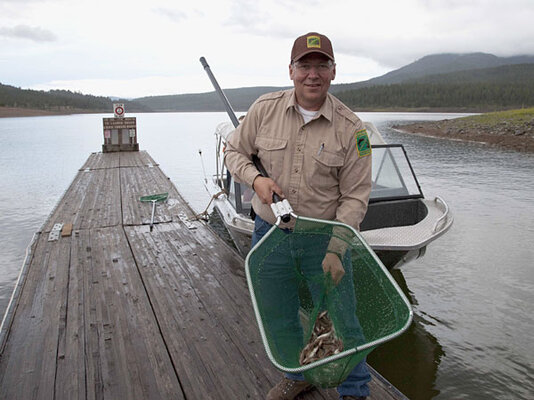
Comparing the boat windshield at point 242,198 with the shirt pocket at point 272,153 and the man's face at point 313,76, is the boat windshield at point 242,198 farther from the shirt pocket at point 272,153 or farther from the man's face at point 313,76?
the man's face at point 313,76

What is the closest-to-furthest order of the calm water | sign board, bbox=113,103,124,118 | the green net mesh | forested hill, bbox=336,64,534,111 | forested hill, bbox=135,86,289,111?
the green net mesh, the calm water, sign board, bbox=113,103,124,118, forested hill, bbox=336,64,534,111, forested hill, bbox=135,86,289,111

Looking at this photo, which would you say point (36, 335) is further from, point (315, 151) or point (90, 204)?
point (90, 204)

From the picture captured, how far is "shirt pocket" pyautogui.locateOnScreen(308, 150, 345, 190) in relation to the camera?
94.7 inches

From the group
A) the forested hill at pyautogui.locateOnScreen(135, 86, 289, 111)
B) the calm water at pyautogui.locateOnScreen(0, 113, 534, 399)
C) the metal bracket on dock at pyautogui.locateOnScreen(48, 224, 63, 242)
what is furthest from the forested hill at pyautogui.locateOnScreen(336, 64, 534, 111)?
the metal bracket on dock at pyautogui.locateOnScreen(48, 224, 63, 242)

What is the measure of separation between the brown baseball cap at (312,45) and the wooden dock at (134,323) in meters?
2.11

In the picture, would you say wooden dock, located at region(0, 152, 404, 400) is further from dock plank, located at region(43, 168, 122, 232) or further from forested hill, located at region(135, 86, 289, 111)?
forested hill, located at region(135, 86, 289, 111)

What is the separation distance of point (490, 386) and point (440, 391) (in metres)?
0.47

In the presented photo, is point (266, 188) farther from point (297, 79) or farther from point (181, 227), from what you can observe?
point (181, 227)

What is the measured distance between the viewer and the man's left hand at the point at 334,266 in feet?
7.70

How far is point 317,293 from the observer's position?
259 cm

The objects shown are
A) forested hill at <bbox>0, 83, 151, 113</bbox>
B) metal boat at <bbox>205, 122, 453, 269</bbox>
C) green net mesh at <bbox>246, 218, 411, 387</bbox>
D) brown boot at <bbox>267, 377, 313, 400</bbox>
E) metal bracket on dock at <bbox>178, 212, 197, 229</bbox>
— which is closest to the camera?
green net mesh at <bbox>246, 218, 411, 387</bbox>

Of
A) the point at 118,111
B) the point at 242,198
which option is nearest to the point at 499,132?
the point at 118,111

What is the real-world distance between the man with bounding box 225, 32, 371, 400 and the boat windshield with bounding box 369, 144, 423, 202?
3.91 m

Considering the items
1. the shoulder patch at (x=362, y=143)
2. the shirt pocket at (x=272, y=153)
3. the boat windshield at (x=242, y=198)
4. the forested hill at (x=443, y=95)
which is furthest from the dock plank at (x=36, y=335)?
the forested hill at (x=443, y=95)
